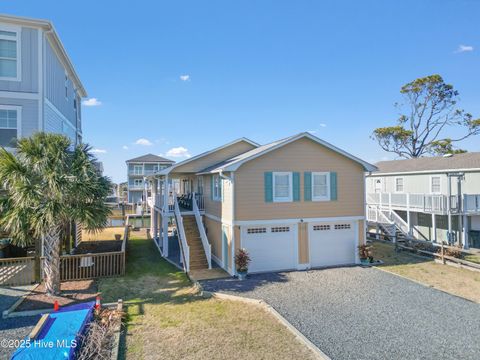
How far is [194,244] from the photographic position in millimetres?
16375

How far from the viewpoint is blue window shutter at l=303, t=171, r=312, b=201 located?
1524cm

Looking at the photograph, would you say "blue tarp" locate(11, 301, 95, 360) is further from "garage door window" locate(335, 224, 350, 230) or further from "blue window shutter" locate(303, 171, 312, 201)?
"garage door window" locate(335, 224, 350, 230)

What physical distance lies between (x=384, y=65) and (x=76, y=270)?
24.6 metres

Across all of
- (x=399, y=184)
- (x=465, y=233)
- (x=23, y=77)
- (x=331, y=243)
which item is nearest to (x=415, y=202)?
(x=465, y=233)

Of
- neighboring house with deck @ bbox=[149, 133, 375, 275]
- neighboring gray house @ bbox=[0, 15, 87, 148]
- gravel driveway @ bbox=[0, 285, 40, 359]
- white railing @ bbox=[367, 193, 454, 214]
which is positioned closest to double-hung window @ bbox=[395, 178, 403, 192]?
white railing @ bbox=[367, 193, 454, 214]

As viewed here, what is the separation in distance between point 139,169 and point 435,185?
4560cm

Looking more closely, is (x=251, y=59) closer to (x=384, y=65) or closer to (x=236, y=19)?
(x=236, y=19)

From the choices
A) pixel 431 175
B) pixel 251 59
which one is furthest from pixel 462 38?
pixel 251 59

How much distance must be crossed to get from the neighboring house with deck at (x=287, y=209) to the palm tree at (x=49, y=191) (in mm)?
5419

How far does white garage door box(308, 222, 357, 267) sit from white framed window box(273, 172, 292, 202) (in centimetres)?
198

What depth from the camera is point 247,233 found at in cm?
1449

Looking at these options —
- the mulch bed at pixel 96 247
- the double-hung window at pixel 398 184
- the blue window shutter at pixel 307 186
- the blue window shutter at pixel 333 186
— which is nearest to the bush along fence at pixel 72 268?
the mulch bed at pixel 96 247

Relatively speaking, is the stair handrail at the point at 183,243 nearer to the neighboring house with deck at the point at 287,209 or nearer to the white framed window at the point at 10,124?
the neighboring house with deck at the point at 287,209

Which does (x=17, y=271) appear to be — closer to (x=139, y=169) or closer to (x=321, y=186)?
(x=321, y=186)
